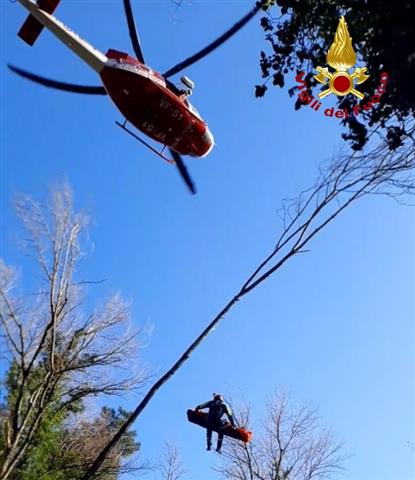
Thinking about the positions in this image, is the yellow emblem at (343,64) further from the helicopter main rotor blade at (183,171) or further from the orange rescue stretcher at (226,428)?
the orange rescue stretcher at (226,428)

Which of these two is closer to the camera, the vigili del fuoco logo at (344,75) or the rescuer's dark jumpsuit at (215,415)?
the vigili del fuoco logo at (344,75)

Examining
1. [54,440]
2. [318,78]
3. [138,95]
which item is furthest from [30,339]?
[54,440]

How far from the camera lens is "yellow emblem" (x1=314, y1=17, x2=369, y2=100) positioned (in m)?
6.04

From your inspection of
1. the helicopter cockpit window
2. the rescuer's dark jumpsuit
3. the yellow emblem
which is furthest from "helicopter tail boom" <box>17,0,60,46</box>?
the rescuer's dark jumpsuit

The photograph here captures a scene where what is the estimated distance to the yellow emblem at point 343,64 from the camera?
6.04 meters

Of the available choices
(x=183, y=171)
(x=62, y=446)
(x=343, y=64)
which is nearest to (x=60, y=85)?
(x=183, y=171)

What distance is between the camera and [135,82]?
21.1ft

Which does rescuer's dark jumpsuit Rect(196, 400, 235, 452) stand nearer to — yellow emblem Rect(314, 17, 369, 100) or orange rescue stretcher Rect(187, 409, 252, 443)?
orange rescue stretcher Rect(187, 409, 252, 443)

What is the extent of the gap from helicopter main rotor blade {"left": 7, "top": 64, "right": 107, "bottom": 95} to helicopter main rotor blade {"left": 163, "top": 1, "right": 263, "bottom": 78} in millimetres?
948

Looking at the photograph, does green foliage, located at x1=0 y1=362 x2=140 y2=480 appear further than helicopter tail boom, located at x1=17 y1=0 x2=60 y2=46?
Yes

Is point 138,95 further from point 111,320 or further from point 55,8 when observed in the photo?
point 111,320

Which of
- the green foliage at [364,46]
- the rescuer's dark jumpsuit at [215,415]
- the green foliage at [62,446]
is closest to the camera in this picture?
the green foliage at [364,46]

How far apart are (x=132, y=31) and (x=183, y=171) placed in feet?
6.17

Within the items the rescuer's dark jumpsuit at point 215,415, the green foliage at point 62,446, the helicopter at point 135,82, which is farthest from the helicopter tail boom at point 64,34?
the rescuer's dark jumpsuit at point 215,415
